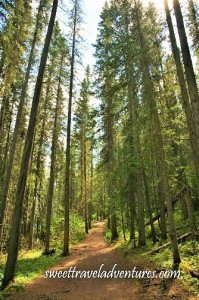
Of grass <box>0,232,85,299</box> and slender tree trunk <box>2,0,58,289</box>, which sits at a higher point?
slender tree trunk <box>2,0,58,289</box>

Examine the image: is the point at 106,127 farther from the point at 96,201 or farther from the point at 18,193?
the point at 96,201

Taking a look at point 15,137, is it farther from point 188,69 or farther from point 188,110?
point 188,69

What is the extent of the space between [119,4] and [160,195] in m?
11.6

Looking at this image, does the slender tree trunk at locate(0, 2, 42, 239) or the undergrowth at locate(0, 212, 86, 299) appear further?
the slender tree trunk at locate(0, 2, 42, 239)

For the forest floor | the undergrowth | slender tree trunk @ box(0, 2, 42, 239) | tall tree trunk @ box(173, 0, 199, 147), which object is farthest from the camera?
slender tree trunk @ box(0, 2, 42, 239)

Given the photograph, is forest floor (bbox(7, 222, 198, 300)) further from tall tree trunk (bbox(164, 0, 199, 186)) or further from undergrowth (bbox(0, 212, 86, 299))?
tall tree trunk (bbox(164, 0, 199, 186))

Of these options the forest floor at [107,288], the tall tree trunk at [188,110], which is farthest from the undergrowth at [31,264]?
the tall tree trunk at [188,110]

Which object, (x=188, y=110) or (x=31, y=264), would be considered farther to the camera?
(x=31, y=264)

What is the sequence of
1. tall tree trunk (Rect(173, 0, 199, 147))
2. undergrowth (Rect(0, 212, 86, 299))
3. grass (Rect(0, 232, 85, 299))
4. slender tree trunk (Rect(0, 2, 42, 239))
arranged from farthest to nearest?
1. slender tree trunk (Rect(0, 2, 42, 239))
2. undergrowth (Rect(0, 212, 86, 299))
3. grass (Rect(0, 232, 85, 299))
4. tall tree trunk (Rect(173, 0, 199, 147))

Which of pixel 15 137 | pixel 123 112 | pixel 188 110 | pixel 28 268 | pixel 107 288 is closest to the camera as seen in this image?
pixel 188 110

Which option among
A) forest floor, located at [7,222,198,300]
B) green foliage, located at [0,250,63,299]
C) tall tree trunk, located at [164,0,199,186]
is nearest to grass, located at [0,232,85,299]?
green foliage, located at [0,250,63,299]

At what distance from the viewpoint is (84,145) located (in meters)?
32.1

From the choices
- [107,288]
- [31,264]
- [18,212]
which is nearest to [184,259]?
[107,288]

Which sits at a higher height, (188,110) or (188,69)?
(188,69)
